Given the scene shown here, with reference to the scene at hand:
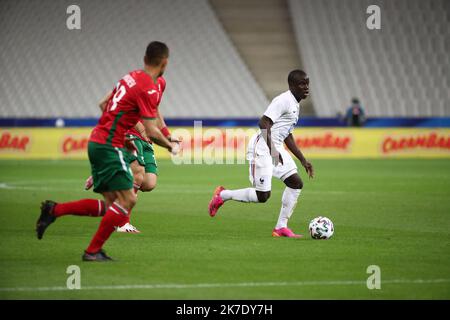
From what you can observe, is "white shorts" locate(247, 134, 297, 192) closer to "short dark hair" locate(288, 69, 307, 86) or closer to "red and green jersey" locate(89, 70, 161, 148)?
"short dark hair" locate(288, 69, 307, 86)

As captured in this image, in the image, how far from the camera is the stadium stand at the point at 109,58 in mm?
41406

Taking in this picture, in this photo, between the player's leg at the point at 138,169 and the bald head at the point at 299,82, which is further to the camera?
the player's leg at the point at 138,169

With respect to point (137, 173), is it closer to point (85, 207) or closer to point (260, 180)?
point (260, 180)

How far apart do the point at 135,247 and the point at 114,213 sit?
156 cm

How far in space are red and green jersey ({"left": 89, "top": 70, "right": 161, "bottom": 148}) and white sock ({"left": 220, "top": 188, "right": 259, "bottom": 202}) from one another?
324 centimetres

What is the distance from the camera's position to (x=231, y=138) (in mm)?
31844

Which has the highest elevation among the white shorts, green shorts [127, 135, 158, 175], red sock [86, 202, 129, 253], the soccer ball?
green shorts [127, 135, 158, 175]

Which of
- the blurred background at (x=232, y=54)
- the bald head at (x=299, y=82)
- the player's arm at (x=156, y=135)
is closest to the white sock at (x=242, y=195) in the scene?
the bald head at (x=299, y=82)

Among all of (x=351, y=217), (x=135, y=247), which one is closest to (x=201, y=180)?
(x=351, y=217)

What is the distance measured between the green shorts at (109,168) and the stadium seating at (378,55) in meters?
32.1

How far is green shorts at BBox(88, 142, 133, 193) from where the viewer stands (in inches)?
367

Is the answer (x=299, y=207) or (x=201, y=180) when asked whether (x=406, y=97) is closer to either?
(x=201, y=180)

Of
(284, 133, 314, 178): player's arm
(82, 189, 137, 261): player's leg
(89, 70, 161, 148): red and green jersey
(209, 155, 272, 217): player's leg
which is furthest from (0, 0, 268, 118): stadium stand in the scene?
(82, 189, 137, 261): player's leg

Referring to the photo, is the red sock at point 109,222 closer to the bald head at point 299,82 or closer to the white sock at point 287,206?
the white sock at point 287,206
